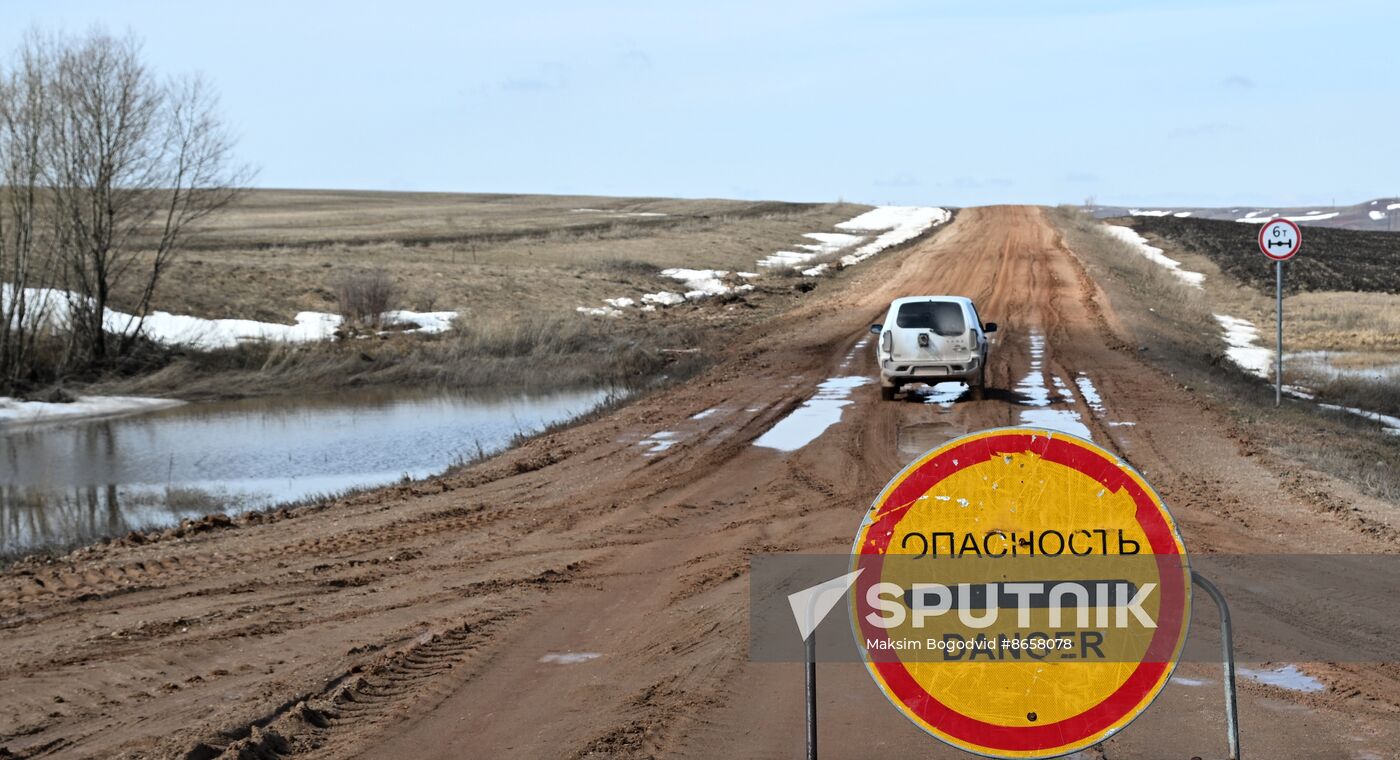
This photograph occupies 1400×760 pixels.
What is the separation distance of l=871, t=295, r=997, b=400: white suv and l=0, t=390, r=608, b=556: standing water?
6373 millimetres

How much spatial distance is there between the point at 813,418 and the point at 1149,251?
51193mm

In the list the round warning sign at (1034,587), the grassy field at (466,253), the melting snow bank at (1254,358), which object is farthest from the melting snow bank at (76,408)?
the round warning sign at (1034,587)

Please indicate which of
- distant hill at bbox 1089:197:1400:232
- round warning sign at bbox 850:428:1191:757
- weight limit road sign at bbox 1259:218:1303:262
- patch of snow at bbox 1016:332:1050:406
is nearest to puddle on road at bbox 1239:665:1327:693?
round warning sign at bbox 850:428:1191:757

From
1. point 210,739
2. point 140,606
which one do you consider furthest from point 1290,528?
point 140,606

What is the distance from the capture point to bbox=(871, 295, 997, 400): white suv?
20141mm

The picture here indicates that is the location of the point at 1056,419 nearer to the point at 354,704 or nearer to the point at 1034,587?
the point at 354,704

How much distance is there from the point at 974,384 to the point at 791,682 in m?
13.8

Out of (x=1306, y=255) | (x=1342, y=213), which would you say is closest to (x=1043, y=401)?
(x=1306, y=255)

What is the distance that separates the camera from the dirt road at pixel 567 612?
6.42m

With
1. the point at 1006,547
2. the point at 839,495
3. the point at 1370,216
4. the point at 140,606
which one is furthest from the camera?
the point at 1370,216

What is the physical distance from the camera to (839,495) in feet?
43.4

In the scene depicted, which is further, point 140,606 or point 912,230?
point 912,230

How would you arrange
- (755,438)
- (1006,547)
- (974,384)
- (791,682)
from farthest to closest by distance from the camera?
(974,384) → (755,438) → (791,682) → (1006,547)

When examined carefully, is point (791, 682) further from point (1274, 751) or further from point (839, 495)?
point (839, 495)
